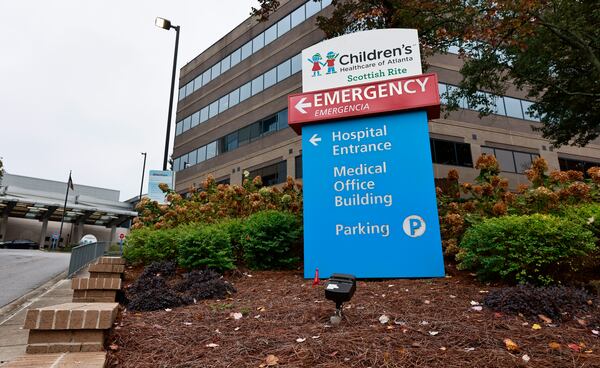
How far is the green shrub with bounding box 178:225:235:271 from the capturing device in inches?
229

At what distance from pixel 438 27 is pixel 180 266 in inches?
418

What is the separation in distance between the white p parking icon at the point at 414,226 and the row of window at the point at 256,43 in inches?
910

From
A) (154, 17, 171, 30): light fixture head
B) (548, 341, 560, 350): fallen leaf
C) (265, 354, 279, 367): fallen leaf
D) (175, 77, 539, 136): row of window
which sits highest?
(175, 77, 539, 136): row of window

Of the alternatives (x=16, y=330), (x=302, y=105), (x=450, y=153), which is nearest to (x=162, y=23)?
A: (x=302, y=105)

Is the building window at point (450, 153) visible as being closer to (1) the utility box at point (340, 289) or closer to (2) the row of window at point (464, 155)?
(2) the row of window at point (464, 155)

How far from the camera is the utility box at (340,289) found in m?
3.15

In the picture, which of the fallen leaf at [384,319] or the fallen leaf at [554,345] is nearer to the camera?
the fallen leaf at [554,345]

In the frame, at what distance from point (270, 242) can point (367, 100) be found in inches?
115

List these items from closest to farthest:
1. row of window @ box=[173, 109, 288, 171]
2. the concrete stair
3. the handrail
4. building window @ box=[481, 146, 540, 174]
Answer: the concrete stair < the handrail < building window @ box=[481, 146, 540, 174] < row of window @ box=[173, 109, 288, 171]

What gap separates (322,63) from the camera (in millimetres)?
6844

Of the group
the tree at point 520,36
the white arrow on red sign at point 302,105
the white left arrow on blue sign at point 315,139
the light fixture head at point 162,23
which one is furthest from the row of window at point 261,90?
the white left arrow on blue sign at point 315,139

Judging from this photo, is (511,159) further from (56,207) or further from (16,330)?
(56,207)

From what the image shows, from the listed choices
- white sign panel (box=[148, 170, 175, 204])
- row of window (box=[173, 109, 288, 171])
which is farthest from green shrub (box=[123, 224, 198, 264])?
row of window (box=[173, 109, 288, 171])

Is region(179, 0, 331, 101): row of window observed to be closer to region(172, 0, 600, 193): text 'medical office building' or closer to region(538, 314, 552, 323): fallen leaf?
region(172, 0, 600, 193): text 'medical office building'
